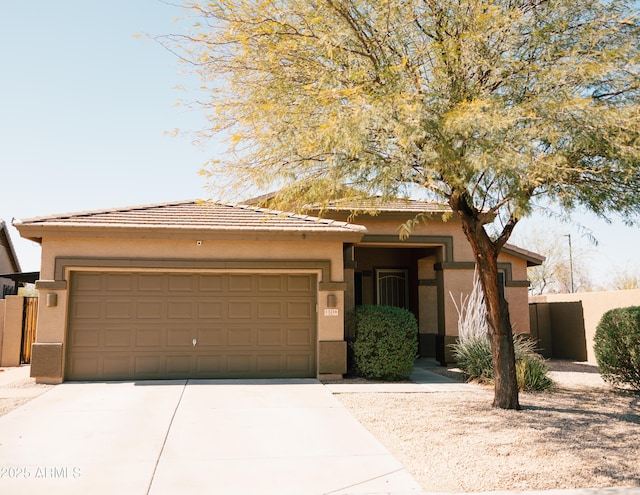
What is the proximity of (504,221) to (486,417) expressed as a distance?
3.38 meters

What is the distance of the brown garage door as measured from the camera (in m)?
12.2

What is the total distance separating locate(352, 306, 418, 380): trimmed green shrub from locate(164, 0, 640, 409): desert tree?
3.20 meters

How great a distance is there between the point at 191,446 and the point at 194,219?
6.69 metres

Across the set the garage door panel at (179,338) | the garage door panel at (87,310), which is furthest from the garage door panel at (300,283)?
the garage door panel at (87,310)

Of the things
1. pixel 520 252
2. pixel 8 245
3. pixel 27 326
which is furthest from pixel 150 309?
pixel 8 245

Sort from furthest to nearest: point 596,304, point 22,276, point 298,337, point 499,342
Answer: point 22,276 < point 596,304 < point 298,337 < point 499,342

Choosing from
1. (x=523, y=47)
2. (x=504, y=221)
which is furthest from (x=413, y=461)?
(x=523, y=47)

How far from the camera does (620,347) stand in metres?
11.2

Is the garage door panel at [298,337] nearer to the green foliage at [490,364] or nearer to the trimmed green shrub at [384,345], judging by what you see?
the trimmed green shrub at [384,345]

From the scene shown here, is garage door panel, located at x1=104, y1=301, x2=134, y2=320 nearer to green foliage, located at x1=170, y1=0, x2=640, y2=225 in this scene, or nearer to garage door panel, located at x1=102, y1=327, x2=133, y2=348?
garage door panel, located at x1=102, y1=327, x2=133, y2=348

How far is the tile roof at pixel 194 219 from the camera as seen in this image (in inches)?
484

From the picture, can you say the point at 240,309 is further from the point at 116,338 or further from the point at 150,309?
the point at 116,338

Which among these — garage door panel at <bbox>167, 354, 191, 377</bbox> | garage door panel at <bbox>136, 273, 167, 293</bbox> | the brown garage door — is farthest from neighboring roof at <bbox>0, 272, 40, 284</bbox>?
garage door panel at <bbox>167, 354, 191, 377</bbox>

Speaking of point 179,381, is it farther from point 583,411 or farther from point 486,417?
point 583,411
